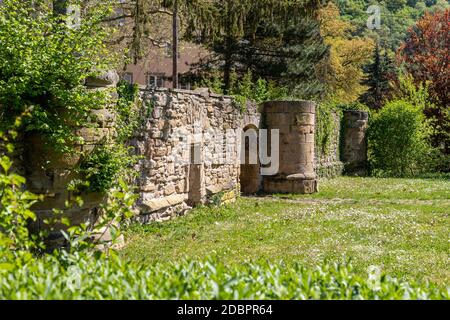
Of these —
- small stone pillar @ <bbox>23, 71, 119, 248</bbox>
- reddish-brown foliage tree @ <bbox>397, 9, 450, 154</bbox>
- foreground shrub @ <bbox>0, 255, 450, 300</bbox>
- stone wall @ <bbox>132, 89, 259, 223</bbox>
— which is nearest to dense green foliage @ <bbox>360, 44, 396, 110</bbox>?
reddish-brown foliage tree @ <bbox>397, 9, 450, 154</bbox>

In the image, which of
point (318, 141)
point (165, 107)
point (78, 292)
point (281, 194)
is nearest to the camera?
point (78, 292)

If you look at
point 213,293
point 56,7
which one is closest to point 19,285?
point 213,293

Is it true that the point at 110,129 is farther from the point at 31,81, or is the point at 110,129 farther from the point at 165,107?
the point at 165,107

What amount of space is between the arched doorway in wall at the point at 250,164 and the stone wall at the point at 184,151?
87 centimetres

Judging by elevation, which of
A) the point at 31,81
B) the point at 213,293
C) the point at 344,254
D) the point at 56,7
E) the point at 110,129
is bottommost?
the point at 344,254

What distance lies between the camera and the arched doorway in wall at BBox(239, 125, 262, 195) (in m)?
14.8

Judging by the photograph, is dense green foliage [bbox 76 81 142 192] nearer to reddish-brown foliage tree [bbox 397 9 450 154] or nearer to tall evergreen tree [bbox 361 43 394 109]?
reddish-brown foliage tree [bbox 397 9 450 154]

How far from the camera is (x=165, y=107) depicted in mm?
9781

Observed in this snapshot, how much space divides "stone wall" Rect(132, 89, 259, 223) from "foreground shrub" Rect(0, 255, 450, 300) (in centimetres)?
499

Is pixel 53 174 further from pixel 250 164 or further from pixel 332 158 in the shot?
pixel 332 158

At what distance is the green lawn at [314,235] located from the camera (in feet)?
23.6

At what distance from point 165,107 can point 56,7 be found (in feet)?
9.94

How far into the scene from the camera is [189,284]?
3.08 metres

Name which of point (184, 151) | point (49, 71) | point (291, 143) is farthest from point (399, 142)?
point (49, 71)
